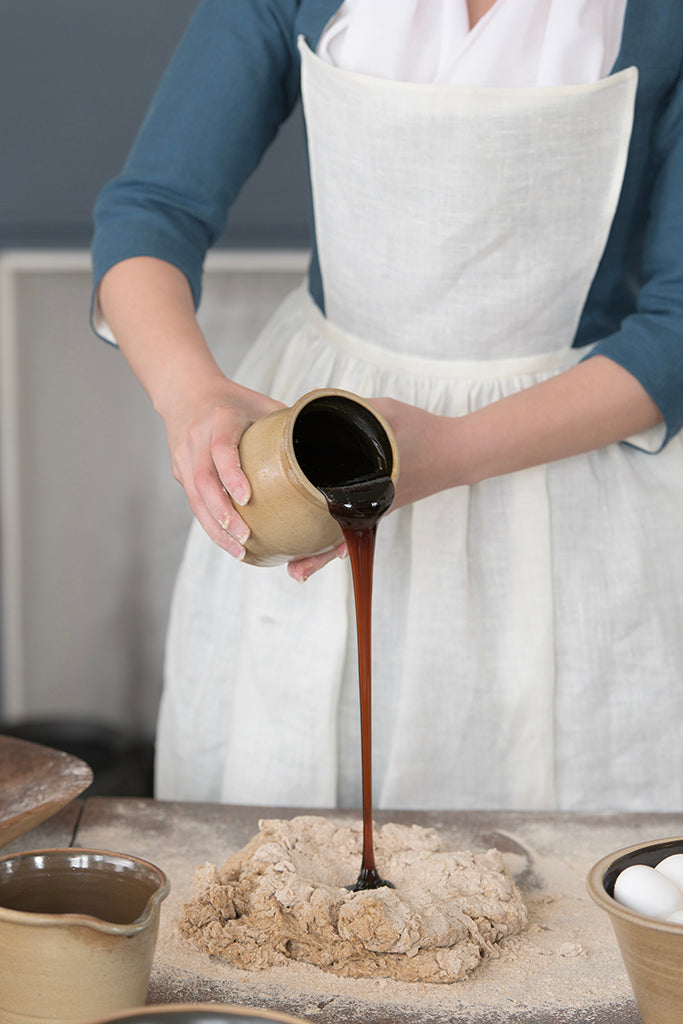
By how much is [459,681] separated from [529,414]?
322 millimetres

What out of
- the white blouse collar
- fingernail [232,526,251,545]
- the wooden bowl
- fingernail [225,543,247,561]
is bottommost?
the wooden bowl

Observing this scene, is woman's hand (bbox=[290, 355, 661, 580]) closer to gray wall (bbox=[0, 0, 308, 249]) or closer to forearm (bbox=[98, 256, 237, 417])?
forearm (bbox=[98, 256, 237, 417])

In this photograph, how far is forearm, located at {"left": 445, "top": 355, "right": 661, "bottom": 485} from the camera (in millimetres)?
1133

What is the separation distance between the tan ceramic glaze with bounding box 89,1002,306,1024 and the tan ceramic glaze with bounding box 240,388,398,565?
395mm

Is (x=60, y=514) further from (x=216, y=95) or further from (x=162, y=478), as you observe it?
(x=216, y=95)

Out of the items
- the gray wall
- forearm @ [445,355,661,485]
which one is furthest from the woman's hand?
the gray wall

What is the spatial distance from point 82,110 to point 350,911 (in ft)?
6.21

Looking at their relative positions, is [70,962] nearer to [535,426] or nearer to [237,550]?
[237,550]

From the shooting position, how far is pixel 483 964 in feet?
2.78

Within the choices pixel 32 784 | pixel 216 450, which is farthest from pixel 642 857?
pixel 32 784

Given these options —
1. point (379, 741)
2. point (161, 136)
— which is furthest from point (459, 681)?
point (161, 136)

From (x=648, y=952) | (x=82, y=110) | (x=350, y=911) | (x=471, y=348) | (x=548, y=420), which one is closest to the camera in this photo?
(x=648, y=952)

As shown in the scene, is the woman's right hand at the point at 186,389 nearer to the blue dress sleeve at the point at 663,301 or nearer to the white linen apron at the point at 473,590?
the white linen apron at the point at 473,590

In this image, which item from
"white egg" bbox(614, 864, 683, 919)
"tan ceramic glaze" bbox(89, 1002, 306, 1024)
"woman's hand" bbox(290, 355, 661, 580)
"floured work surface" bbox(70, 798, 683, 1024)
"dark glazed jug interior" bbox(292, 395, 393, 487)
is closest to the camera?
"tan ceramic glaze" bbox(89, 1002, 306, 1024)
